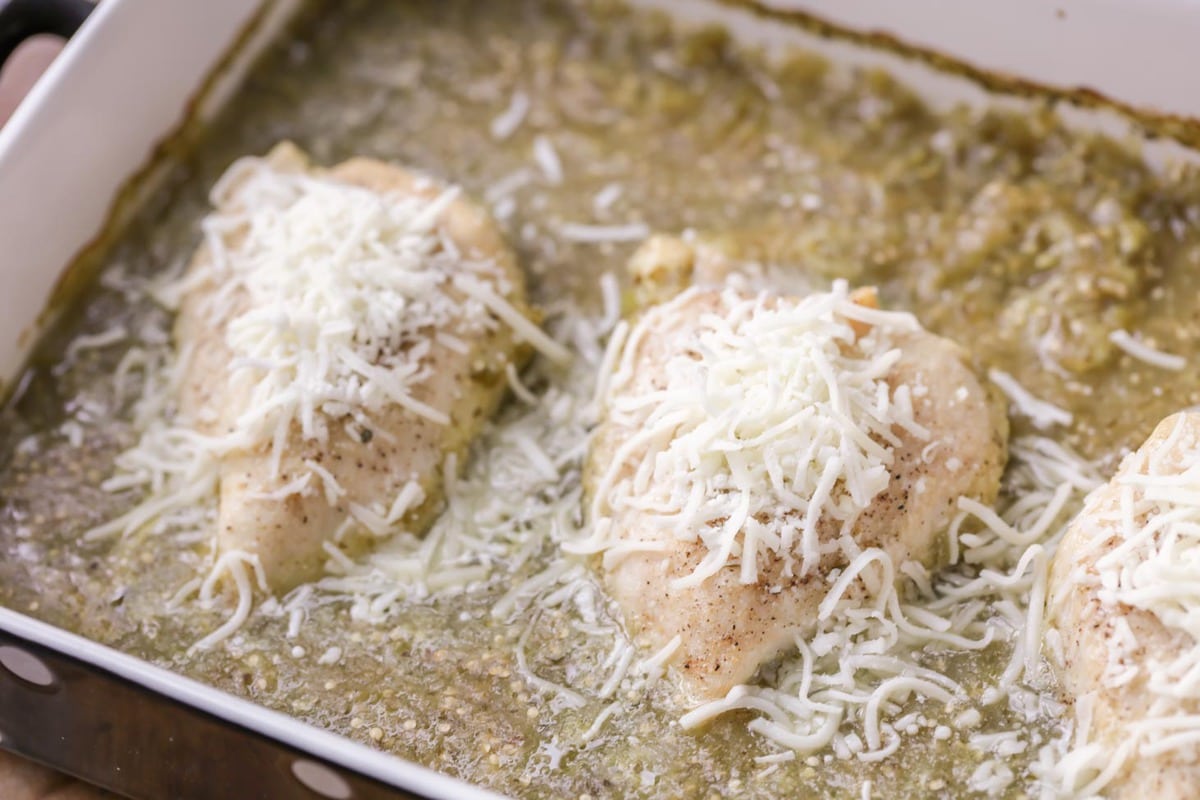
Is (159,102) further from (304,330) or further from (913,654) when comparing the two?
(913,654)

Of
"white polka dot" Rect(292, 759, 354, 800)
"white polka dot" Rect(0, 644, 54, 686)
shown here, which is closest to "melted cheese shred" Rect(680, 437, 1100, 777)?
"white polka dot" Rect(292, 759, 354, 800)

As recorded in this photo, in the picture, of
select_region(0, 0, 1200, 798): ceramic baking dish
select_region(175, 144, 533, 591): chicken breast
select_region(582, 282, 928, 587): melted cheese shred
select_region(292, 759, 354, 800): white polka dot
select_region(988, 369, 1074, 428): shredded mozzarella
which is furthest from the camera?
select_region(988, 369, 1074, 428): shredded mozzarella

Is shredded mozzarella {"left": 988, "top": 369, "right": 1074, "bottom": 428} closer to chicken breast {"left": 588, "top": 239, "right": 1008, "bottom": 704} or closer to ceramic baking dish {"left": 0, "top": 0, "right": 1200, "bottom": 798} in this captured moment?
chicken breast {"left": 588, "top": 239, "right": 1008, "bottom": 704}

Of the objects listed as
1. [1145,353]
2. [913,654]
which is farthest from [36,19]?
[1145,353]

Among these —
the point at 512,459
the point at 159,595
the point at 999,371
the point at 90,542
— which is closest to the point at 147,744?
the point at 159,595

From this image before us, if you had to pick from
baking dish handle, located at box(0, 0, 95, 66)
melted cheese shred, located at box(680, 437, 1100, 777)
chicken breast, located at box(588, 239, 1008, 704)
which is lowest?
melted cheese shred, located at box(680, 437, 1100, 777)
